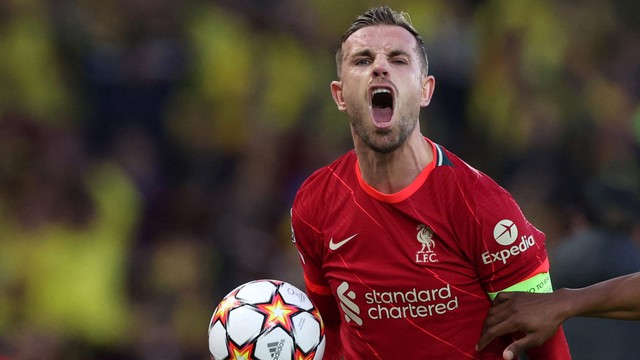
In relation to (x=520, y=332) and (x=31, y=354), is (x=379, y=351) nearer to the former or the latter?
(x=520, y=332)

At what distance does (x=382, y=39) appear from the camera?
3.77 metres

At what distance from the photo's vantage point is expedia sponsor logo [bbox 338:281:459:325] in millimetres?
3660

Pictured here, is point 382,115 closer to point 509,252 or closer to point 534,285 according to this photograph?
point 509,252

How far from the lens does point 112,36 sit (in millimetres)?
7559

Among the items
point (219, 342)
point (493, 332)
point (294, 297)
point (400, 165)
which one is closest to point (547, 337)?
point (493, 332)

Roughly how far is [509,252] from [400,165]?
52 cm

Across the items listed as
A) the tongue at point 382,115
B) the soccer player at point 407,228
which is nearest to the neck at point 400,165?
the soccer player at point 407,228

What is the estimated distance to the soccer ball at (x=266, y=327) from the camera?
12.0 ft

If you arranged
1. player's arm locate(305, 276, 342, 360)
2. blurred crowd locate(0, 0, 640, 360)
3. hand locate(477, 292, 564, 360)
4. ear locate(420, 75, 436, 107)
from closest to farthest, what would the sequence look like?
1. hand locate(477, 292, 564, 360)
2. ear locate(420, 75, 436, 107)
3. player's arm locate(305, 276, 342, 360)
4. blurred crowd locate(0, 0, 640, 360)

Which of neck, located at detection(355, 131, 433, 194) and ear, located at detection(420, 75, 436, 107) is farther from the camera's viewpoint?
ear, located at detection(420, 75, 436, 107)

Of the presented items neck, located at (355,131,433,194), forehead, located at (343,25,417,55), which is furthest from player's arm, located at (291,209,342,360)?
forehead, located at (343,25,417,55)

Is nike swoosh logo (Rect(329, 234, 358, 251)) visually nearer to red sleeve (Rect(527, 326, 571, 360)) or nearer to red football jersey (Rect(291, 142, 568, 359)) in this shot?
red football jersey (Rect(291, 142, 568, 359))

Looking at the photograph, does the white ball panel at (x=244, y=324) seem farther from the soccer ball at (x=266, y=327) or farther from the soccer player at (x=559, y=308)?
the soccer player at (x=559, y=308)

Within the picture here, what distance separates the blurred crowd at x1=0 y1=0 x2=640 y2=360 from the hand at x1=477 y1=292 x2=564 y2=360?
3257 millimetres
